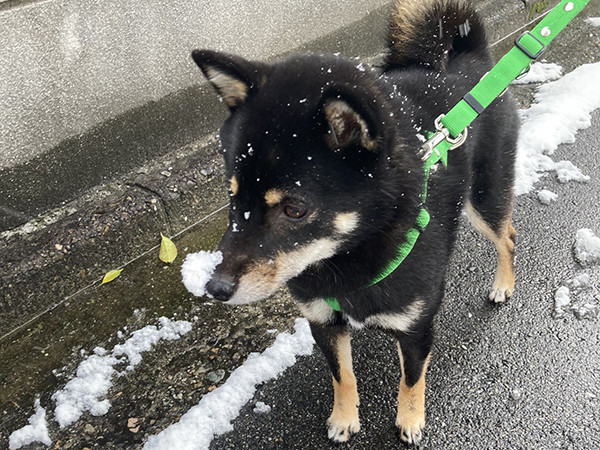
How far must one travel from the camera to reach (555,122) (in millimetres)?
3988

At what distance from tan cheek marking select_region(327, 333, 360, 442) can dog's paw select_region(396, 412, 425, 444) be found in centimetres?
19

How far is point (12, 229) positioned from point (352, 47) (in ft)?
9.37

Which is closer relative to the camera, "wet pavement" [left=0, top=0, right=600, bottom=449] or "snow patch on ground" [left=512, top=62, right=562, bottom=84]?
"wet pavement" [left=0, top=0, right=600, bottom=449]

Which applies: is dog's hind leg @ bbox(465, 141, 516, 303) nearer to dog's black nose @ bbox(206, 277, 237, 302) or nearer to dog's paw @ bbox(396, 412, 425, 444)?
dog's paw @ bbox(396, 412, 425, 444)

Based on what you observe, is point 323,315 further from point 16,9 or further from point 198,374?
point 16,9

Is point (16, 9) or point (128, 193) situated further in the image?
point (128, 193)

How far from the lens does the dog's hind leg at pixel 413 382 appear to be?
2.02 m

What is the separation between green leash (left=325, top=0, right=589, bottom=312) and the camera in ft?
5.93

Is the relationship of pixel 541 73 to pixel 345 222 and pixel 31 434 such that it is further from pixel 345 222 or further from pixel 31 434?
pixel 31 434

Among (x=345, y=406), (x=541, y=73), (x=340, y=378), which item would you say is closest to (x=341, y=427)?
(x=345, y=406)

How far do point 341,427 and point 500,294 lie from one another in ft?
3.84

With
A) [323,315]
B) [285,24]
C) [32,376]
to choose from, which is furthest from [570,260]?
[32,376]

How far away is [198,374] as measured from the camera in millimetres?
2533

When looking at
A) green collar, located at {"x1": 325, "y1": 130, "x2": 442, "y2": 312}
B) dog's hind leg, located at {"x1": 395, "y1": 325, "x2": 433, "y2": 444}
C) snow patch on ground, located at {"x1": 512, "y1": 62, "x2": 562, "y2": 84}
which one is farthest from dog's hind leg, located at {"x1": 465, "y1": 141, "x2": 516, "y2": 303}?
snow patch on ground, located at {"x1": 512, "y1": 62, "x2": 562, "y2": 84}
